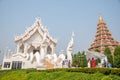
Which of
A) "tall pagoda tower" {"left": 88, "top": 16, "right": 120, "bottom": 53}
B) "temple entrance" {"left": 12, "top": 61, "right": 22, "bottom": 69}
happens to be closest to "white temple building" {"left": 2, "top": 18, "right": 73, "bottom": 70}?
"temple entrance" {"left": 12, "top": 61, "right": 22, "bottom": 69}

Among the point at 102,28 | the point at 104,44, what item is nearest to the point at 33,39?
the point at 104,44

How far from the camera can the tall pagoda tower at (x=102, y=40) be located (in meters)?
48.7

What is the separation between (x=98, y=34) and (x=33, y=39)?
103ft

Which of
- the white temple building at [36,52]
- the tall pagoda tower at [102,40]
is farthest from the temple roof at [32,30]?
the tall pagoda tower at [102,40]

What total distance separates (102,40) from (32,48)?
2892 centimetres

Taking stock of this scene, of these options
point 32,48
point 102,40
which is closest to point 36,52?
point 32,48

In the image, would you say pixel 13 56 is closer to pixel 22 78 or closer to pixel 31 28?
pixel 31 28

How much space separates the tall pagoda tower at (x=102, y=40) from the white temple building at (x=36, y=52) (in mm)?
26040

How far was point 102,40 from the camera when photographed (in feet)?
164

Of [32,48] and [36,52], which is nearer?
[36,52]

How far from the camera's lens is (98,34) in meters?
52.5

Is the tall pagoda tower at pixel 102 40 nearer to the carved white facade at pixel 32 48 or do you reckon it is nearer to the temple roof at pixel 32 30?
the carved white facade at pixel 32 48

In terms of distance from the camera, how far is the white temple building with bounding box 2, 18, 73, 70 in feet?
65.5

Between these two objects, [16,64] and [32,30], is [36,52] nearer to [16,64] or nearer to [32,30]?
[16,64]
